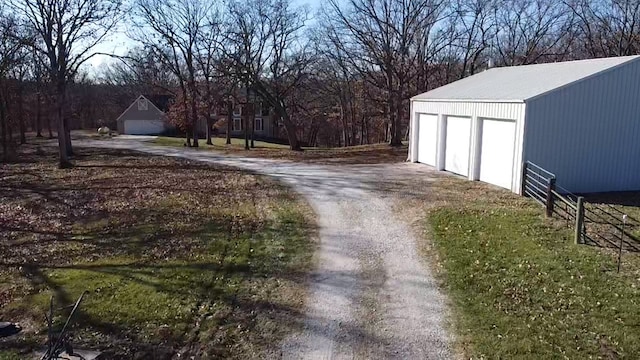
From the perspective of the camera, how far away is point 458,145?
18.6 meters

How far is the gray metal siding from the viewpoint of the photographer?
1446 centimetres

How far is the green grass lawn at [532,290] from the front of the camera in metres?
6.50

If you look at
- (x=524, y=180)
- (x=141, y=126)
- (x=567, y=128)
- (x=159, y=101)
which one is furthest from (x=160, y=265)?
(x=159, y=101)

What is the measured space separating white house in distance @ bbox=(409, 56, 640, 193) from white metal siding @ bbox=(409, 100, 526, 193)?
1.2 inches

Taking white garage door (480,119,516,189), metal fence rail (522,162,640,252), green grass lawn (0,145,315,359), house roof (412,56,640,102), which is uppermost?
house roof (412,56,640,102)

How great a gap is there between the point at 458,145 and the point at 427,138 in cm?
307

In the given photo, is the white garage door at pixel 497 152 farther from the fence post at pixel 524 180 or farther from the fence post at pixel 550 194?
the fence post at pixel 550 194

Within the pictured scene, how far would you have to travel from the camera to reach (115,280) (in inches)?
345

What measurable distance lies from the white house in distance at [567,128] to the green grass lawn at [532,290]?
340 centimetres

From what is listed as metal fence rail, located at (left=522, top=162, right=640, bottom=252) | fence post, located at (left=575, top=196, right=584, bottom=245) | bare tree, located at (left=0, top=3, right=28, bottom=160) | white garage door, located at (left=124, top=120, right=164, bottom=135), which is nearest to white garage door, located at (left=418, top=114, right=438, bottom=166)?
metal fence rail, located at (left=522, top=162, right=640, bottom=252)

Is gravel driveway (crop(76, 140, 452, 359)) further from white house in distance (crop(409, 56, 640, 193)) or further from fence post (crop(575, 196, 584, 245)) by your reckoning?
white house in distance (crop(409, 56, 640, 193))

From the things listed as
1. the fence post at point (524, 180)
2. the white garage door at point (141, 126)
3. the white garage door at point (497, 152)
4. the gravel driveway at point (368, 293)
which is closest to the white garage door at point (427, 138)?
the white garage door at point (497, 152)

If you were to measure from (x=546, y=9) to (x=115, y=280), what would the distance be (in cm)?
4097

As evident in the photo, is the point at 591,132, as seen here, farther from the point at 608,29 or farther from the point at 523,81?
the point at 608,29
